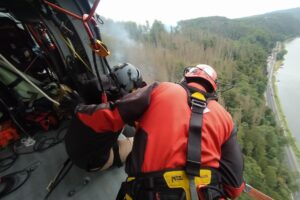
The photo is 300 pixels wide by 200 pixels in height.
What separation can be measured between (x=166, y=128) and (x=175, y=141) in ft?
0.21

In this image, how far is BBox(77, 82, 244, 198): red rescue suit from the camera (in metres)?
0.91

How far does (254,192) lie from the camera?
149 centimetres

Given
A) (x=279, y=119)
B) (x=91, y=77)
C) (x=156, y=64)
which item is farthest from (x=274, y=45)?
(x=91, y=77)

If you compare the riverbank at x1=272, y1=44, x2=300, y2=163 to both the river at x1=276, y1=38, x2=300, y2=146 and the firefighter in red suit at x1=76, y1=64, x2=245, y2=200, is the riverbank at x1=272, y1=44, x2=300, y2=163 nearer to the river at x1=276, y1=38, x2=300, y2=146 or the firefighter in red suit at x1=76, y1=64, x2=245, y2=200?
the river at x1=276, y1=38, x2=300, y2=146

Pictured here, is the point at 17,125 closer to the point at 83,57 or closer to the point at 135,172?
the point at 83,57

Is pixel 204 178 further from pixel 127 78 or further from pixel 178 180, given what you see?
pixel 127 78

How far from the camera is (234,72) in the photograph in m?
24.6

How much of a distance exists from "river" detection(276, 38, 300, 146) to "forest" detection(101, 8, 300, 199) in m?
3.18

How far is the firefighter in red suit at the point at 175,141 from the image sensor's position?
89cm

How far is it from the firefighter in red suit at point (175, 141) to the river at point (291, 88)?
2352 cm

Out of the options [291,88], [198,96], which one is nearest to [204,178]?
[198,96]

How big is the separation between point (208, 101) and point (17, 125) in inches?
79.2

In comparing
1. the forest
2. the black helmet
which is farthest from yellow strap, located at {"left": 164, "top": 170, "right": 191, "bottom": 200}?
the forest

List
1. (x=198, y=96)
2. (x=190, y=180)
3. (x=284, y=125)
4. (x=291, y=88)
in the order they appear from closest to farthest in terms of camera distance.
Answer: (x=190, y=180)
(x=198, y=96)
(x=284, y=125)
(x=291, y=88)
